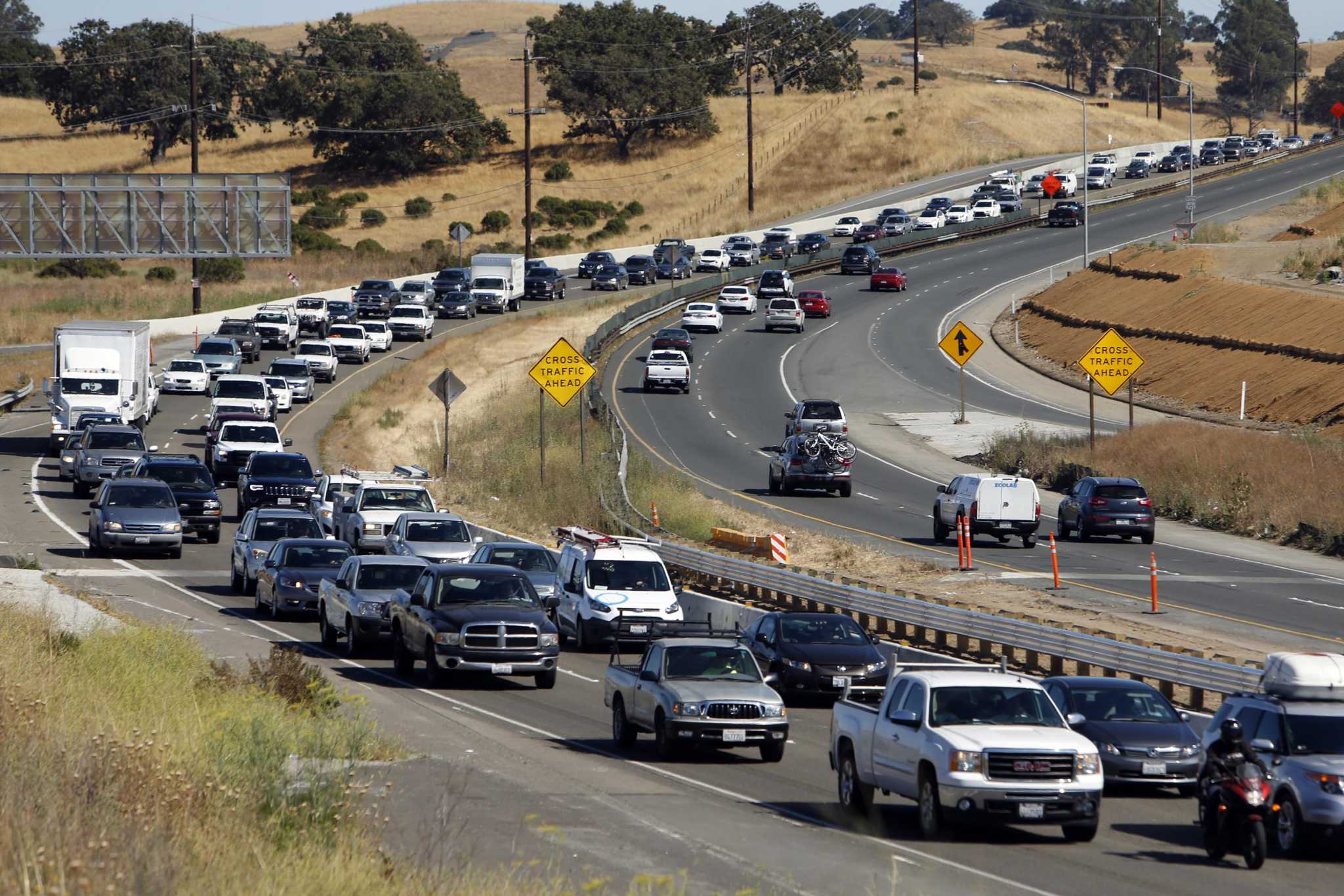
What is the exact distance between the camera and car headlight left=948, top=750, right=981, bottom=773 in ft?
48.2

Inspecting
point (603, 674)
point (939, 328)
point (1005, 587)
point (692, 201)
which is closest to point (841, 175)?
point (692, 201)

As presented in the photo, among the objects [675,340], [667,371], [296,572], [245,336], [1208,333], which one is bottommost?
[296,572]

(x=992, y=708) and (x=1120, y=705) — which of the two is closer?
(x=992, y=708)

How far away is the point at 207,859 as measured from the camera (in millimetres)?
9172

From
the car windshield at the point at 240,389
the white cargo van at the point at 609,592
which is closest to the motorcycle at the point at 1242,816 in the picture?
the white cargo van at the point at 609,592

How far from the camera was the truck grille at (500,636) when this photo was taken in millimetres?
22781

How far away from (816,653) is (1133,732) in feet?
20.9

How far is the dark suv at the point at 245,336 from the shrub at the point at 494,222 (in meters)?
61.4

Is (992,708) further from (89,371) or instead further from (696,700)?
(89,371)

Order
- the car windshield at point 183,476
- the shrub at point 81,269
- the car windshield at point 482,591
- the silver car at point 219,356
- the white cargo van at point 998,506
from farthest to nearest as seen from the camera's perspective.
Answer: the shrub at point 81,269
the silver car at point 219,356
the white cargo van at point 998,506
the car windshield at point 183,476
the car windshield at point 482,591

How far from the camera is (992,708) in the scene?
15.6 meters

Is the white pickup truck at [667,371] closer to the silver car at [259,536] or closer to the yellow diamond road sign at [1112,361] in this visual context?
the yellow diamond road sign at [1112,361]

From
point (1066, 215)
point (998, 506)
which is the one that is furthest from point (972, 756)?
point (1066, 215)

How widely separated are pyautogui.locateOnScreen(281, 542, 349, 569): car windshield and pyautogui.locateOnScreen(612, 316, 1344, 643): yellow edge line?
49.2 feet
